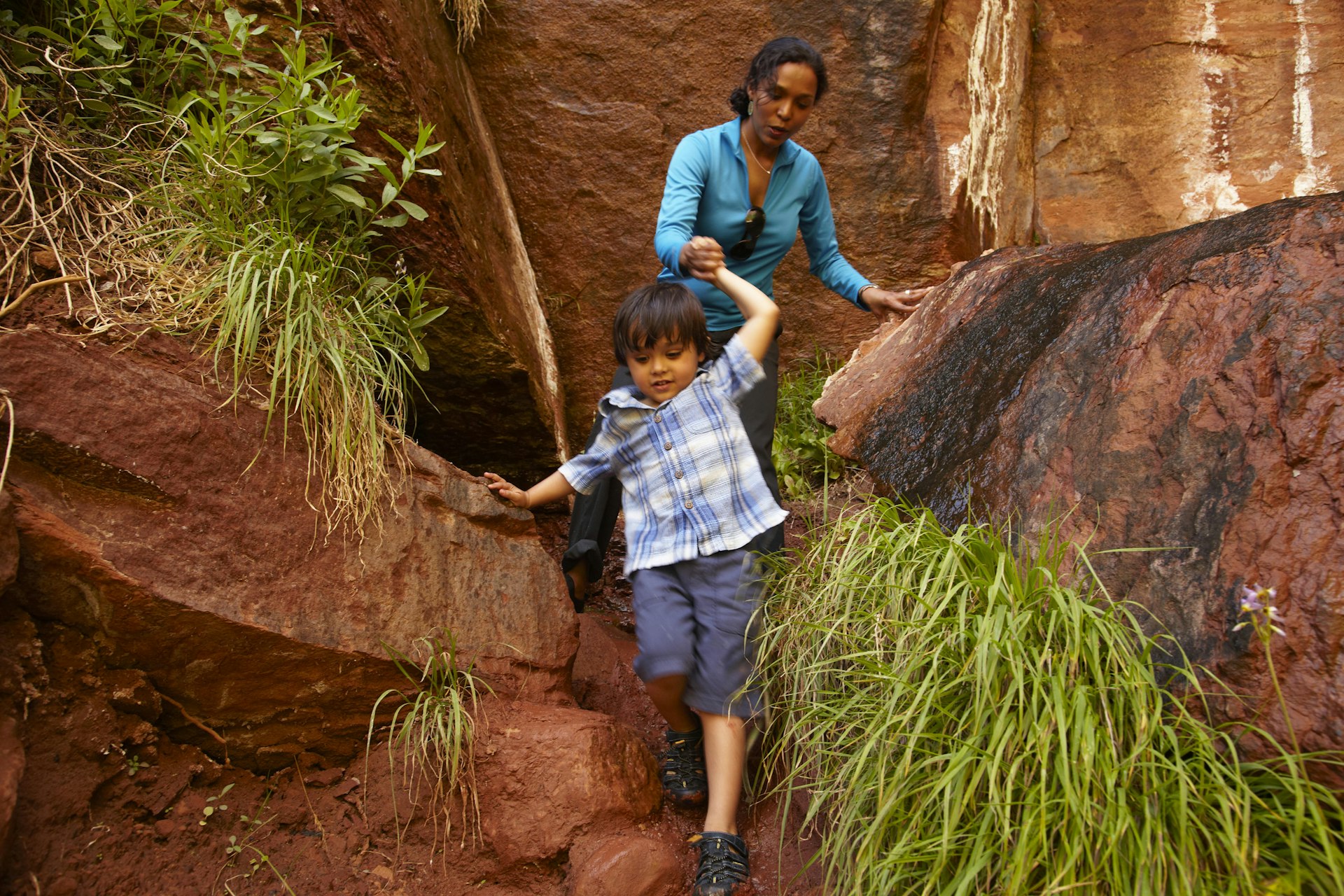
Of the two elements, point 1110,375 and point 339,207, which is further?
point 339,207

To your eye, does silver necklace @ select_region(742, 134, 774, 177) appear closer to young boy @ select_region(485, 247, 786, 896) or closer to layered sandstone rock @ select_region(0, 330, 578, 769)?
young boy @ select_region(485, 247, 786, 896)

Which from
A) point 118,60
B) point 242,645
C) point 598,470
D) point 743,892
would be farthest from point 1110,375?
point 118,60

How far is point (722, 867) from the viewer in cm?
229

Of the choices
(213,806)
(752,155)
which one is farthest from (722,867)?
(752,155)

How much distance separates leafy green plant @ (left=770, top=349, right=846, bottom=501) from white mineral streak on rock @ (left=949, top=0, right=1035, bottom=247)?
1215 mm

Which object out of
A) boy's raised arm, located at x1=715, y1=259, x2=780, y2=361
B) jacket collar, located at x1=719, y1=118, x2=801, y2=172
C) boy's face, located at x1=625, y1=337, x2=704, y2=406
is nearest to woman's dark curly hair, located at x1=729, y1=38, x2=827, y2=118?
jacket collar, located at x1=719, y1=118, x2=801, y2=172

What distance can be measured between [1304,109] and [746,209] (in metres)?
4.27

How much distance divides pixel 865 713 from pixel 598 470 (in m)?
1.02

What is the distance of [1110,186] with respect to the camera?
580 cm

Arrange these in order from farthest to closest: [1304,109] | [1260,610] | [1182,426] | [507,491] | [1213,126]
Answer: [1213,126] → [1304,109] → [507,491] → [1182,426] → [1260,610]

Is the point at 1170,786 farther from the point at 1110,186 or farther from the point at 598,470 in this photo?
the point at 1110,186

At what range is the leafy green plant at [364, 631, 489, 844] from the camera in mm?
2471

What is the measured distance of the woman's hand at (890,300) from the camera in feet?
11.0

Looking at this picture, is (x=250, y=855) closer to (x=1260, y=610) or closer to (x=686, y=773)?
(x=686, y=773)
